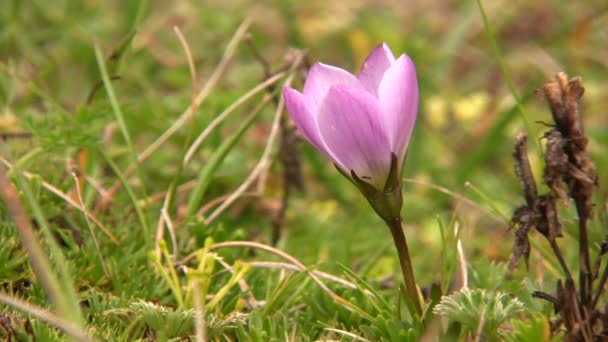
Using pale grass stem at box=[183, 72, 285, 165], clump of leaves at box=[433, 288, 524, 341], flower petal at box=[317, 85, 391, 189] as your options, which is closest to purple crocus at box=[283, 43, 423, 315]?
flower petal at box=[317, 85, 391, 189]

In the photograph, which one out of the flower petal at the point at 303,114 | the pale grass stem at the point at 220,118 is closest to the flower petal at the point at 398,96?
the flower petal at the point at 303,114

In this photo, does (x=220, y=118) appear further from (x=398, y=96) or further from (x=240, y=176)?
(x=398, y=96)

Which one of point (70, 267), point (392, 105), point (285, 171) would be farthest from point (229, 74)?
point (392, 105)

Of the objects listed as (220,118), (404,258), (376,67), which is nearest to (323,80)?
(376,67)

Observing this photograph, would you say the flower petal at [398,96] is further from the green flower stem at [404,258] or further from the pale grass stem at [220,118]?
the pale grass stem at [220,118]

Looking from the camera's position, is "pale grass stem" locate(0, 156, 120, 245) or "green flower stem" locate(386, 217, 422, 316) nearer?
"green flower stem" locate(386, 217, 422, 316)

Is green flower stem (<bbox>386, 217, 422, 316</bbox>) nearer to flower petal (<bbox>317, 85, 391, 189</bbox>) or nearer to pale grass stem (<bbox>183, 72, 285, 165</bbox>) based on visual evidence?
flower petal (<bbox>317, 85, 391, 189</bbox>)
